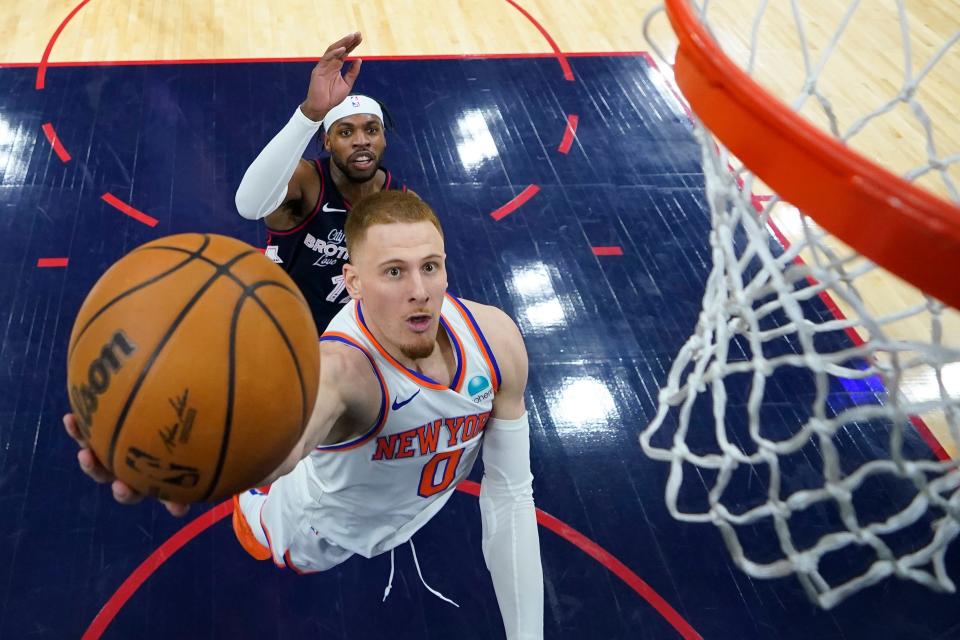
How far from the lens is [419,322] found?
92.4 inches

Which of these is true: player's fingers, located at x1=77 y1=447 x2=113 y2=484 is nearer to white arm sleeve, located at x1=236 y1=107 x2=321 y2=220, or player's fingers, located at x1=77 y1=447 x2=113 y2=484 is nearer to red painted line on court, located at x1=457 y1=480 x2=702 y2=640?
white arm sleeve, located at x1=236 y1=107 x2=321 y2=220

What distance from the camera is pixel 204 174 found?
5.12 meters

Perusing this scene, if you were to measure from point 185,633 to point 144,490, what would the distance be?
1.69 meters

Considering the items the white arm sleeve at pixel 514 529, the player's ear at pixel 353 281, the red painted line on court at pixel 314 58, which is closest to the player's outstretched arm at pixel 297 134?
the player's ear at pixel 353 281

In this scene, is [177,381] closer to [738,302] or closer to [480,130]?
[738,302]

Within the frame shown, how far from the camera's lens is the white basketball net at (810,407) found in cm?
179

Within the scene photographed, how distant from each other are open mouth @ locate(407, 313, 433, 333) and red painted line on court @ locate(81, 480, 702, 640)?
5.06 feet

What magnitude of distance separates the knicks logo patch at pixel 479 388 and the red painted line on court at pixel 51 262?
2.94m

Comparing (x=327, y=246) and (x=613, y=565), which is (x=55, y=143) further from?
(x=613, y=565)

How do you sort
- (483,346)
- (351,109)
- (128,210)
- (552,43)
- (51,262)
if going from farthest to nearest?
(552,43), (128,210), (51,262), (351,109), (483,346)

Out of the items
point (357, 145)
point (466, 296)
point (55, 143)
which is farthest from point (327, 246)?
point (55, 143)

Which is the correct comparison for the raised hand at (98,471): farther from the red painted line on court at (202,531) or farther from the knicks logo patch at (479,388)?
the red painted line on court at (202,531)

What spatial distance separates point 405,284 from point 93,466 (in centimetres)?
92

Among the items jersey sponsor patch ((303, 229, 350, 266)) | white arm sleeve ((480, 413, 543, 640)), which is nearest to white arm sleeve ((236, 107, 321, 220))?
jersey sponsor patch ((303, 229, 350, 266))
